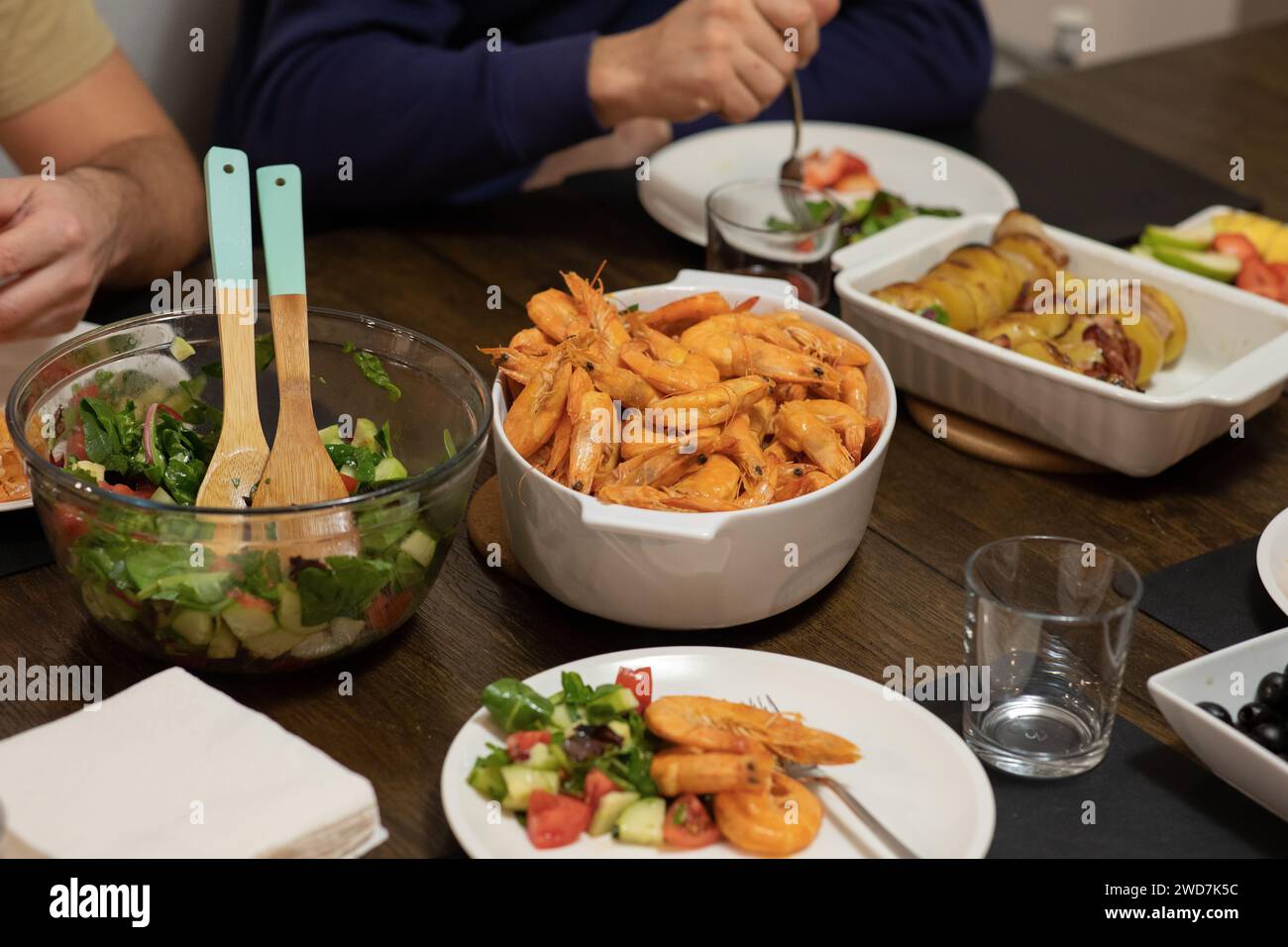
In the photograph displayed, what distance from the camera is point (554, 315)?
4.33 ft

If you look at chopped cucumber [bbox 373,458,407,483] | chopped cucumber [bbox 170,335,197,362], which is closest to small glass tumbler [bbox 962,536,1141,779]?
chopped cucumber [bbox 373,458,407,483]

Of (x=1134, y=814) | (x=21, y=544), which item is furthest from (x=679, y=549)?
(x=21, y=544)

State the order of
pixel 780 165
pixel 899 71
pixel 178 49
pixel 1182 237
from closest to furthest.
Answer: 1. pixel 1182 237
2. pixel 780 165
3. pixel 899 71
4. pixel 178 49

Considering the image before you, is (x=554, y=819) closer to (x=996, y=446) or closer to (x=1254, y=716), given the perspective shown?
(x=1254, y=716)

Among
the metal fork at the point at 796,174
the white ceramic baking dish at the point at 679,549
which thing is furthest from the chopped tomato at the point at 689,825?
the metal fork at the point at 796,174

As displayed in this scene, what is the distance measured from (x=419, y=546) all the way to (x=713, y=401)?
11.0 inches

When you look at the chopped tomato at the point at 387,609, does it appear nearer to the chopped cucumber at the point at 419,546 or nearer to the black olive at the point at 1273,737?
the chopped cucumber at the point at 419,546

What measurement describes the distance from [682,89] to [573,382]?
2.99 feet

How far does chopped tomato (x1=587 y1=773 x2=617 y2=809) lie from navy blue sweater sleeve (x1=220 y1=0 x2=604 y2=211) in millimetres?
1265

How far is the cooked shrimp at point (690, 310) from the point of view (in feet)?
4.49

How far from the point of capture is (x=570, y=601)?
1189 millimetres
